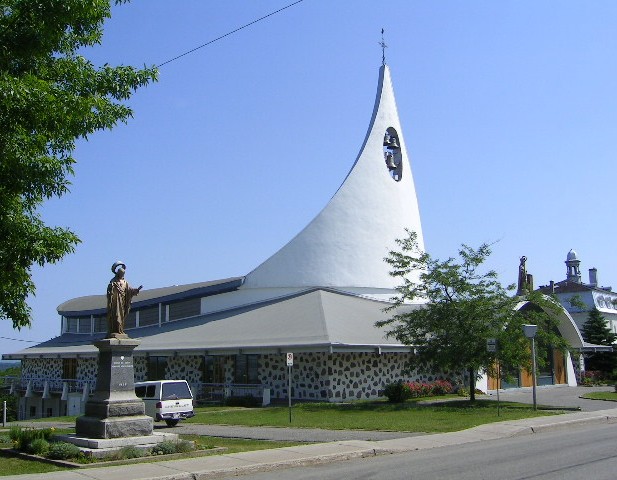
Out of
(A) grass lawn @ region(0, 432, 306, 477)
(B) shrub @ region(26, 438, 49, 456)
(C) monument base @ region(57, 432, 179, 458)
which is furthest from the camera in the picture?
(B) shrub @ region(26, 438, 49, 456)

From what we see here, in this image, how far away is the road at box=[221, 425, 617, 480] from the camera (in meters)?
10.6

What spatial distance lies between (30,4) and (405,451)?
410 inches

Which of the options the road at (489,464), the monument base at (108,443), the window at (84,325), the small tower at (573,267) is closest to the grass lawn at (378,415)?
the road at (489,464)

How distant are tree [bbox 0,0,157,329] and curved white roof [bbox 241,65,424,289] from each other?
23.8 meters

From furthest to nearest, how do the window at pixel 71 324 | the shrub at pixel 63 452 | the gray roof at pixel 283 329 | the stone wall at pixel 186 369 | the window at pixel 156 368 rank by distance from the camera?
the window at pixel 71 324 < the window at pixel 156 368 < the stone wall at pixel 186 369 < the gray roof at pixel 283 329 < the shrub at pixel 63 452

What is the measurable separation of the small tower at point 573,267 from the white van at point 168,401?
5822 cm

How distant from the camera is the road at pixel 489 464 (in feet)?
34.8

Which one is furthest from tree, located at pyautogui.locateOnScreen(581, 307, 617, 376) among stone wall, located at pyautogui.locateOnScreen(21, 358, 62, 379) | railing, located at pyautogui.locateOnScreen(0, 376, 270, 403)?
stone wall, located at pyautogui.locateOnScreen(21, 358, 62, 379)

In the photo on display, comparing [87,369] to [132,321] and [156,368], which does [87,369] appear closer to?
[132,321]

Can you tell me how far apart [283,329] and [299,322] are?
82 centimetres

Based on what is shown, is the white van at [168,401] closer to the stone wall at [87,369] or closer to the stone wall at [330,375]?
the stone wall at [330,375]

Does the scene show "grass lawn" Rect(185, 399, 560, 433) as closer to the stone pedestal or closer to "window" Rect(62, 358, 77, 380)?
the stone pedestal

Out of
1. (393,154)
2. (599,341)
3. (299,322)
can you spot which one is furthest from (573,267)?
(299,322)

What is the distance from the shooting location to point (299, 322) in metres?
29.1
